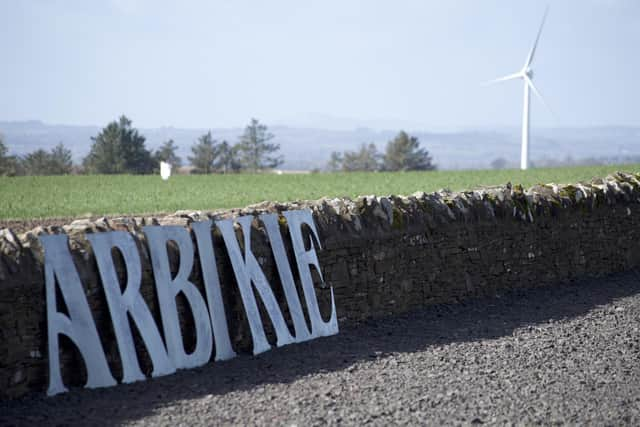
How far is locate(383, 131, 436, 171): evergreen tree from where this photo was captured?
92.2 metres

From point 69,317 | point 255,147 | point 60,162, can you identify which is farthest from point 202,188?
point 255,147

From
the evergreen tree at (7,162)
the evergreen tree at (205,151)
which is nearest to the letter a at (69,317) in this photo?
the evergreen tree at (7,162)

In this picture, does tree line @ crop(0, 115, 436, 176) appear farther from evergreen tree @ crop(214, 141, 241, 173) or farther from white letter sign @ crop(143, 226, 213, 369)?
white letter sign @ crop(143, 226, 213, 369)

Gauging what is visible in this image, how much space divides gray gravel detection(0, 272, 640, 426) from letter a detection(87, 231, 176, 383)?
197 millimetres

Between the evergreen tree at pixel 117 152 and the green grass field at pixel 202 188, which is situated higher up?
the evergreen tree at pixel 117 152

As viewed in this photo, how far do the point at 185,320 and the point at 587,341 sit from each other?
3860 millimetres

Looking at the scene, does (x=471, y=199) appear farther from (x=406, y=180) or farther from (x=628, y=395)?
(x=406, y=180)

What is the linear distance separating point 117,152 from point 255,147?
38166mm

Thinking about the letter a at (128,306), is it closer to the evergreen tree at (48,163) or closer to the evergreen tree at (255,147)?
the evergreen tree at (48,163)

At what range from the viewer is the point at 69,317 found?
18.4 ft

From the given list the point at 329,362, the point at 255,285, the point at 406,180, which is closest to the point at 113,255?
the point at 255,285

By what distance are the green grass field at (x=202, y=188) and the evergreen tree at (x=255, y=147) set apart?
199 feet

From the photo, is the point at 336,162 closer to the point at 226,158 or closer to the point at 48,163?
the point at 226,158

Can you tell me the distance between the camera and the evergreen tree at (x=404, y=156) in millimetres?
92188
